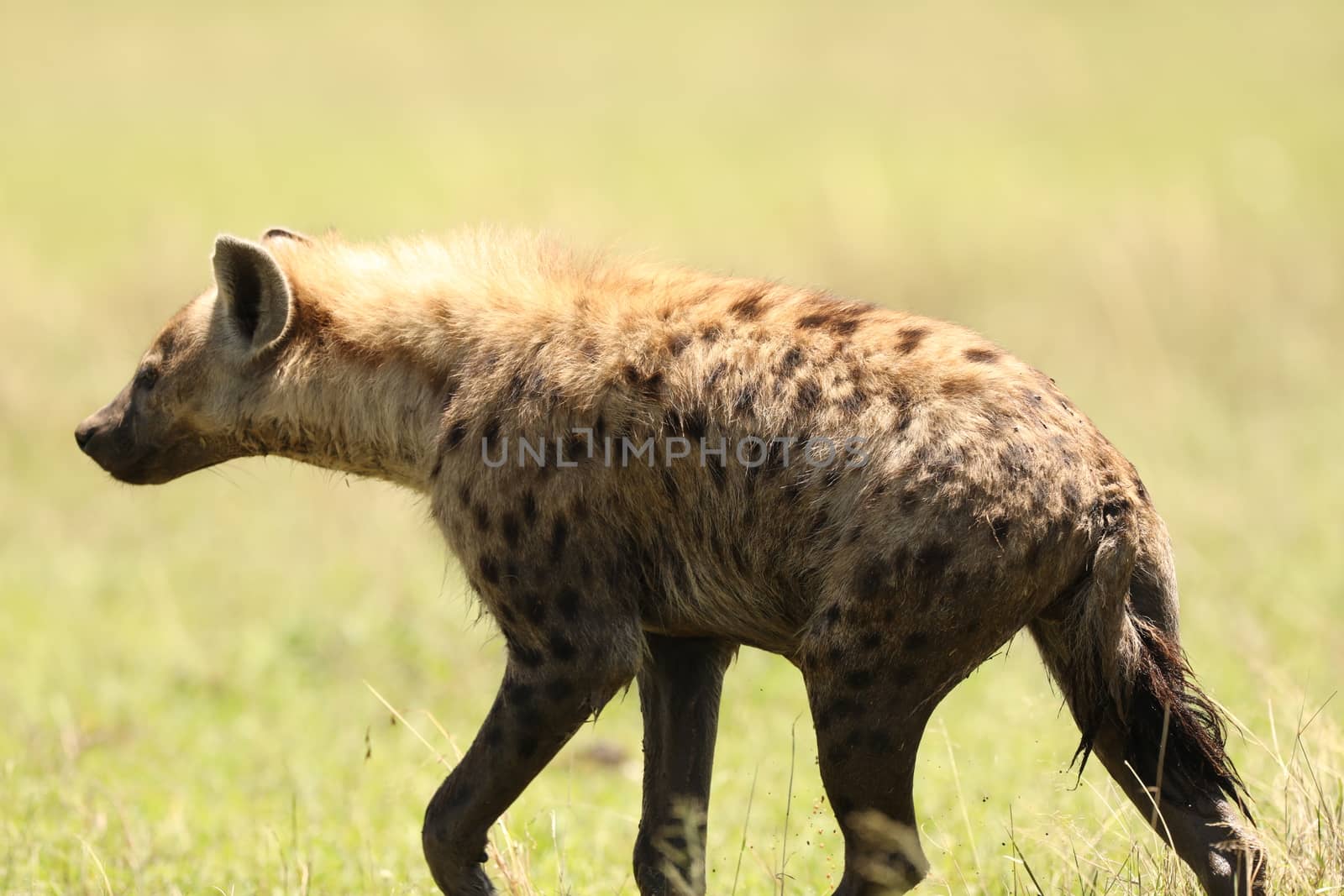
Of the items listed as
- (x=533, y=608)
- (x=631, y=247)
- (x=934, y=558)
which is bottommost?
(x=631, y=247)

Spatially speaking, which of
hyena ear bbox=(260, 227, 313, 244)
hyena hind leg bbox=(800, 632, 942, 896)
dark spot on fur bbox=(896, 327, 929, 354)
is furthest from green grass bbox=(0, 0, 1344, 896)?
dark spot on fur bbox=(896, 327, 929, 354)

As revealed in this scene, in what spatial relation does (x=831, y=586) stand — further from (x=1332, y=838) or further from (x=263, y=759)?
(x=263, y=759)

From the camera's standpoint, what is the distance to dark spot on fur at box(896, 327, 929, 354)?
3.45 m

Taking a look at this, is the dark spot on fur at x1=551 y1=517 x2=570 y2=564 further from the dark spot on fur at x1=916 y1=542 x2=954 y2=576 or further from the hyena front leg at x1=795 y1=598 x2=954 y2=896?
the dark spot on fur at x1=916 y1=542 x2=954 y2=576

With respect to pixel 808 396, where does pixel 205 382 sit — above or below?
below

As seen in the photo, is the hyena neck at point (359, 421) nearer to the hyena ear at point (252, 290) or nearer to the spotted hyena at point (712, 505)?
the spotted hyena at point (712, 505)

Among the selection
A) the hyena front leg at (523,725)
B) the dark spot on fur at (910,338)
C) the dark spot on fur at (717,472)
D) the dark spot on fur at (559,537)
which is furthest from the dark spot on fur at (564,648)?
the dark spot on fur at (910,338)

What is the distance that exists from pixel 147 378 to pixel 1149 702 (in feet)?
8.37

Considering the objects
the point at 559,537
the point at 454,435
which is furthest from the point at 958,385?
the point at 454,435

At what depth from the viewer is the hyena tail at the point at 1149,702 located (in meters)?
3.29

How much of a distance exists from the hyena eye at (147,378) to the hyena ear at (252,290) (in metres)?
0.28

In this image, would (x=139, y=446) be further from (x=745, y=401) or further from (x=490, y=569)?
(x=745, y=401)

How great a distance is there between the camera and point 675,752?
3.88m

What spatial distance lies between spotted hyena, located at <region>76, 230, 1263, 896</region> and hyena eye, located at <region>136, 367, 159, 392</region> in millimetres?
62
